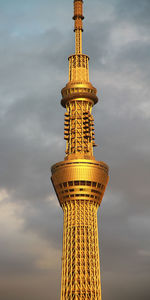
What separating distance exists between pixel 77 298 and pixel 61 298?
272 inches

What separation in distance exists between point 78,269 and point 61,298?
1245 centimetres

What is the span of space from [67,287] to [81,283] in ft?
18.0

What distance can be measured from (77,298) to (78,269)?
10.5 meters

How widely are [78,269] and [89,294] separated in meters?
9.89

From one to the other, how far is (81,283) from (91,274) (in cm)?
520

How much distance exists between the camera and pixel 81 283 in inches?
7756

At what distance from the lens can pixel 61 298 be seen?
199 m

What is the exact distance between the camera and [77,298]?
641 feet

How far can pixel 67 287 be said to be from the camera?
19775cm

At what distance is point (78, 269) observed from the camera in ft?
654

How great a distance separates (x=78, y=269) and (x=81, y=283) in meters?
5.33

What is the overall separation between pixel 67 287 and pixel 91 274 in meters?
10.1

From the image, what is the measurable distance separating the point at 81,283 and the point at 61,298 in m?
9.78
